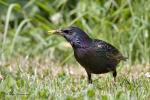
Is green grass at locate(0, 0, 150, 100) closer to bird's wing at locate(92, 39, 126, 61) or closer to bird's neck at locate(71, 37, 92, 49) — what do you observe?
bird's wing at locate(92, 39, 126, 61)

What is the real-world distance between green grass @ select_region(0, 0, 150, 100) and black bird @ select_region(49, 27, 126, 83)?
0.53ft

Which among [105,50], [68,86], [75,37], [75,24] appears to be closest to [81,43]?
[75,37]

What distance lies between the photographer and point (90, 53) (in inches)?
260

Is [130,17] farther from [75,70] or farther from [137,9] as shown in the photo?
[75,70]

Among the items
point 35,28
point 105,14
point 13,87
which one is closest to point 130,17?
point 105,14

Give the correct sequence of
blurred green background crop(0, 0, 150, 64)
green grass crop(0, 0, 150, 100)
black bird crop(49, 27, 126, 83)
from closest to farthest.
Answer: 1. green grass crop(0, 0, 150, 100)
2. black bird crop(49, 27, 126, 83)
3. blurred green background crop(0, 0, 150, 64)

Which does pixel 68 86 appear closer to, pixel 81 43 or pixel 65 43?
pixel 81 43

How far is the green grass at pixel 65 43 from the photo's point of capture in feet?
20.5

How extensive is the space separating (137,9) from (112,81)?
288 cm

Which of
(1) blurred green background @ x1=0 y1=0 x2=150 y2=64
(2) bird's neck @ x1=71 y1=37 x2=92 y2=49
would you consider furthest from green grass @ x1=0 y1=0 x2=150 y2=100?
(2) bird's neck @ x1=71 y1=37 x2=92 y2=49

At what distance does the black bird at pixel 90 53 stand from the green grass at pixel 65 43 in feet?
0.53

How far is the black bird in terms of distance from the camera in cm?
657

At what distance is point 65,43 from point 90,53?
10.3ft

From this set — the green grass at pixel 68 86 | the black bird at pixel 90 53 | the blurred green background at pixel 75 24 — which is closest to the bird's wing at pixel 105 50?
the black bird at pixel 90 53
